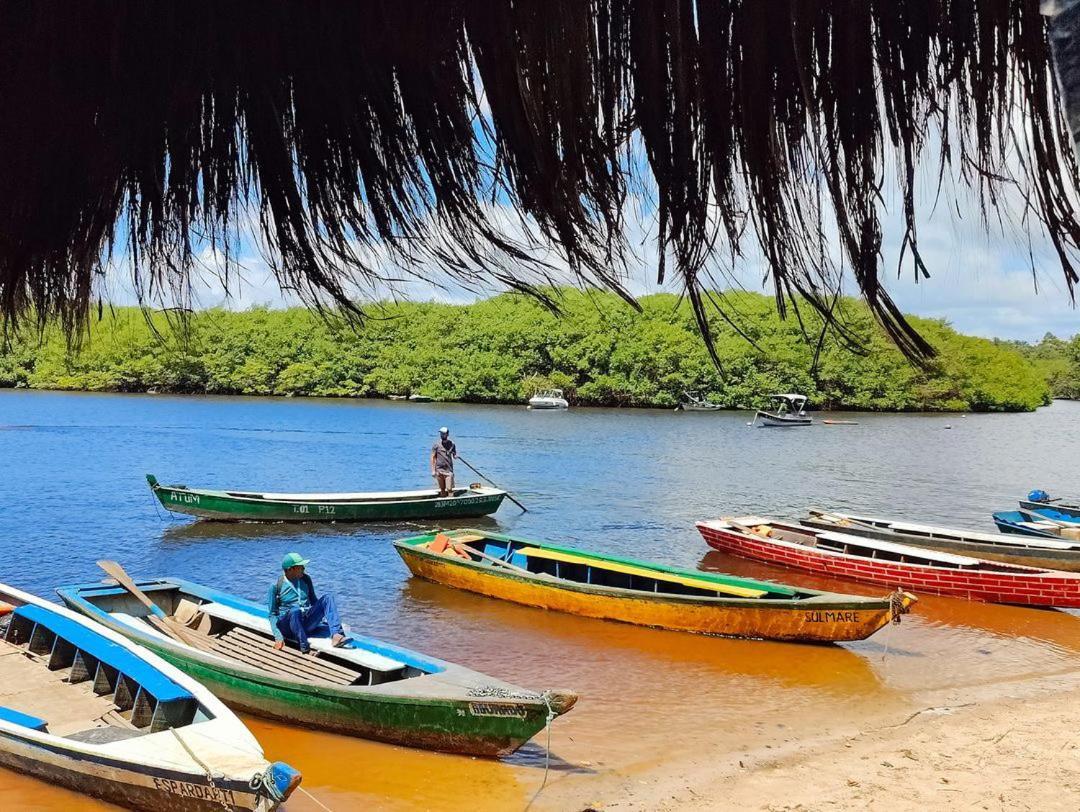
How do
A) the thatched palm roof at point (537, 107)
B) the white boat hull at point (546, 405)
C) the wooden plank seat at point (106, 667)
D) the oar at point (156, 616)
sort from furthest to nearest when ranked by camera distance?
the white boat hull at point (546, 405) → the oar at point (156, 616) → the wooden plank seat at point (106, 667) → the thatched palm roof at point (537, 107)

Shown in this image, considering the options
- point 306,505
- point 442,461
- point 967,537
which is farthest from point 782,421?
point 306,505

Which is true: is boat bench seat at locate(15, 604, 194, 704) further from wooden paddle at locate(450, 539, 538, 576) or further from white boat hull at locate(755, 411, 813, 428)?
white boat hull at locate(755, 411, 813, 428)

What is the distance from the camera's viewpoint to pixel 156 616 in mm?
11008

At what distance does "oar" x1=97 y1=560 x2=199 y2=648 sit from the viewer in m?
10.6

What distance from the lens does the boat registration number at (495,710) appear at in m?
8.68

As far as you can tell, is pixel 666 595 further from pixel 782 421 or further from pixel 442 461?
pixel 782 421

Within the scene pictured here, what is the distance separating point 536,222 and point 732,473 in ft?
122

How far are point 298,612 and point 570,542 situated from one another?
1326 cm

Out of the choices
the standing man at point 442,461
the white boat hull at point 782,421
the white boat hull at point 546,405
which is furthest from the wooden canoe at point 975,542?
the white boat hull at point 546,405

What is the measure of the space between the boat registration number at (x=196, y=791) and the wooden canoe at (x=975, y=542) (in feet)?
48.8

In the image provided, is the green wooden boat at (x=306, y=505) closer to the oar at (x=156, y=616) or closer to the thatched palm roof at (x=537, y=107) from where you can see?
the oar at (x=156, y=616)

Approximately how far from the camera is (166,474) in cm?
3494

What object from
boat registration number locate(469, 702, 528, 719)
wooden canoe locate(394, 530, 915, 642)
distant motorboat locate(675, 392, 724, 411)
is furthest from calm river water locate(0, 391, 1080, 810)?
distant motorboat locate(675, 392, 724, 411)

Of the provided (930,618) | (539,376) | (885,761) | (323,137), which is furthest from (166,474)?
(539,376)
